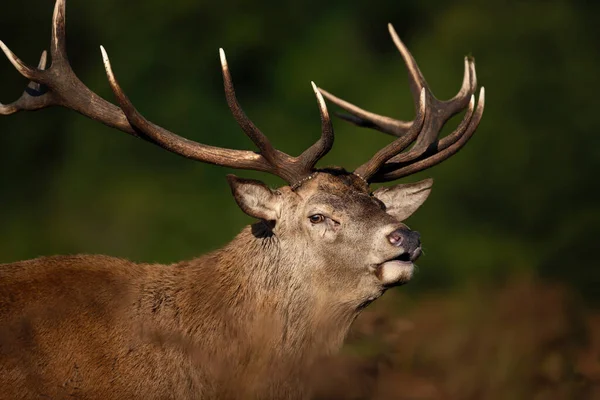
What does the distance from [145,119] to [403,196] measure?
146 centimetres

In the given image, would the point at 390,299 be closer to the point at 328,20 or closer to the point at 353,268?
the point at 353,268

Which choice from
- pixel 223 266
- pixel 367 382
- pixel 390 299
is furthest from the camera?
pixel 390 299

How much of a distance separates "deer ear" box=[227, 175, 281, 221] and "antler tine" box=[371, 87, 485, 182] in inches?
27.9

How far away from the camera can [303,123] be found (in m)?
12.8

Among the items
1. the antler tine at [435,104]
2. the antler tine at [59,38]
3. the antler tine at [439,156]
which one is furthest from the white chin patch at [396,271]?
the antler tine at [59,38]

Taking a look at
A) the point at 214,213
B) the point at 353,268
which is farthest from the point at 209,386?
the point at 214,213

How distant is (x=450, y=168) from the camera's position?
1259 centimetres

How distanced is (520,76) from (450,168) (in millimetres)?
1496

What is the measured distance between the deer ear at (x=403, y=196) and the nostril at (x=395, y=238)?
805 mm

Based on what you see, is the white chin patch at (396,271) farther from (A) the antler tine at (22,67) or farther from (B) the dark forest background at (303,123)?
(B) the dark forest background at (303,123)

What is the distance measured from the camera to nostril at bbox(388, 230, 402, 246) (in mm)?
4922

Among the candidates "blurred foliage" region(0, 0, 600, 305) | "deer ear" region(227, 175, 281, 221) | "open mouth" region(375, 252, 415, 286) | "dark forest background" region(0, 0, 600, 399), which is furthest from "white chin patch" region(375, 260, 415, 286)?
"blurred foliage" region(0, 0, 600, 305)

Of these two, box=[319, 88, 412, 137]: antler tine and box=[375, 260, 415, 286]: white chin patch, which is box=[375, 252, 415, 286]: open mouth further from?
box=[319, 88, 412, 137]: antler tine

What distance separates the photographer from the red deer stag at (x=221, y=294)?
15.6ft
